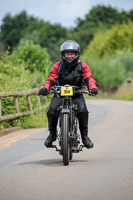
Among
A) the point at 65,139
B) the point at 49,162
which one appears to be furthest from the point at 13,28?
the point at 65,139

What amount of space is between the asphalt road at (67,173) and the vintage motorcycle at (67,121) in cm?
25

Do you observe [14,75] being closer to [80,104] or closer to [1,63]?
[1,63]

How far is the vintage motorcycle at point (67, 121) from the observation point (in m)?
7.64

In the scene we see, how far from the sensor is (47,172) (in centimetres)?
725

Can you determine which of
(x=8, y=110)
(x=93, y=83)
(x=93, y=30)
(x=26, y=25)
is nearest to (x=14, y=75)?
(x=8, y=110)

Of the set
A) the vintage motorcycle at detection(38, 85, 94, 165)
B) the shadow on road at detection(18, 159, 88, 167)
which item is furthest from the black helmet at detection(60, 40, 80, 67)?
the shadow on road at detection(18, 159, 88, 167)

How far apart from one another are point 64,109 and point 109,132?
18.0 ft

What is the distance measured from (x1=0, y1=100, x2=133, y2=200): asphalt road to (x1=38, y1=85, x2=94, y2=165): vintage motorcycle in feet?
0.84

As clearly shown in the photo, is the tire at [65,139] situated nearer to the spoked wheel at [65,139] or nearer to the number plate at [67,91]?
the spoked wheel at [65,139]

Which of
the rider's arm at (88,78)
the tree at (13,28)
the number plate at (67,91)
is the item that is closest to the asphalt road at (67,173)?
the number plate at (67,91)

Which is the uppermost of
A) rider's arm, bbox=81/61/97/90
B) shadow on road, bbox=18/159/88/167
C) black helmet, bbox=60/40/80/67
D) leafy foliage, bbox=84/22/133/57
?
leafy foliage, bbox=84/22/133/57

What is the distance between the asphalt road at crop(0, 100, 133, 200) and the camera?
230 inches

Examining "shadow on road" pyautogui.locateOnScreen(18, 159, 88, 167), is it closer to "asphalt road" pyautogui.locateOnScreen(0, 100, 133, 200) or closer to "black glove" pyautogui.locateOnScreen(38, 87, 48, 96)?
"asphalt road" pyautogui.locateOnScreen(0, 100, 133, 200)

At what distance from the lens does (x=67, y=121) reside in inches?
304
